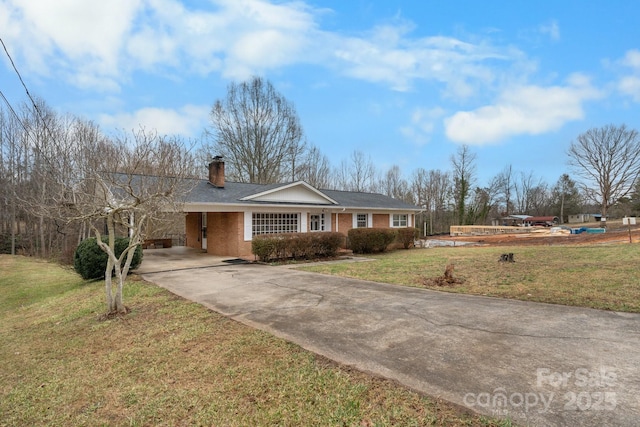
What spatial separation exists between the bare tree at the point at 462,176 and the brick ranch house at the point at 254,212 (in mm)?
23895

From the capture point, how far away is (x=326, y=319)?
5.52 metres

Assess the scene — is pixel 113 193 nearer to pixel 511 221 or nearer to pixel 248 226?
pixel 248 226

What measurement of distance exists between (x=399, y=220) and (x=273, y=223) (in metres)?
11.5

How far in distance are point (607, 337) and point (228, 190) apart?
16232mm

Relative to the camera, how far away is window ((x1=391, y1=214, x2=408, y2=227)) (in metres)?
24.6

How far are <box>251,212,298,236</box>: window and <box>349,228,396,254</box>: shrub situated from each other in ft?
10.7

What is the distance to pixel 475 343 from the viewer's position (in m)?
4.25

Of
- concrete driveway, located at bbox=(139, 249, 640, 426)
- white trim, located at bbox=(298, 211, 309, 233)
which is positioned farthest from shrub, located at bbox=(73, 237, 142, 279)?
white trim, located at bbox=(298, 211, 309, 233)

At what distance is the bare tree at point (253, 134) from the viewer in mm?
31172

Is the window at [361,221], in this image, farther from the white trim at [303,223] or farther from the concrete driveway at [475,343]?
the concrete driveway at [475,343]

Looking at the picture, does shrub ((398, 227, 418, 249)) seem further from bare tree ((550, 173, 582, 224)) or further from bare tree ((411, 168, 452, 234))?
bare tree ((550, 173, 582, 224))

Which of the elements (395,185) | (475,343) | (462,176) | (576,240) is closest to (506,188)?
(462,176)

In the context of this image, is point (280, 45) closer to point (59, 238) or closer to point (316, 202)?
point (316, 202)

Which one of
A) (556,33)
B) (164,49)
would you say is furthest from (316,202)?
(556,33)
